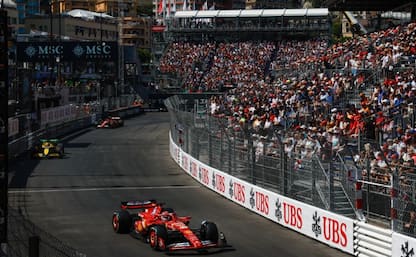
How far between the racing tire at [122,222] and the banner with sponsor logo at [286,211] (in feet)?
12.4

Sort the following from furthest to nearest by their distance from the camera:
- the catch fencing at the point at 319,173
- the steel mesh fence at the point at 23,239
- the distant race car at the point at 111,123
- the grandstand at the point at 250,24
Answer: the grandstand at the point at 250,24, the distant race car at the point at 111,123, the catch fencing at the point at 319,173, the steel mesh fence at the point at 23,239

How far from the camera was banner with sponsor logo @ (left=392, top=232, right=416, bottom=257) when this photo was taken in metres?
12.7

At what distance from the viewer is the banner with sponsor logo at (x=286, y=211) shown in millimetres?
15461

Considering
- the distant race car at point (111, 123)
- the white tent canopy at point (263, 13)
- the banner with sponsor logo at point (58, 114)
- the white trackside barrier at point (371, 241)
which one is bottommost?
the distant race car at point (111, 123)

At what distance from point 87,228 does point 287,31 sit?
61887mm

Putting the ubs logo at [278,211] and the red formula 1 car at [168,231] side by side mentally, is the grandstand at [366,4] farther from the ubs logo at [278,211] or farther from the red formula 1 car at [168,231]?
the red formula 1 car at [168,231]

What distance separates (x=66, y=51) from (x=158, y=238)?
50.5 m

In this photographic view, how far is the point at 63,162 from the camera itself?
33.8 m

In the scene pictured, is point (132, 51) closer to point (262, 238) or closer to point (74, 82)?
point (74, 82)

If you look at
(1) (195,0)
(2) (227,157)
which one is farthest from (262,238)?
(1) (195,0)

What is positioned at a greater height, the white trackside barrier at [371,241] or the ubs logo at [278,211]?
the white trackside barrier at [371,241]

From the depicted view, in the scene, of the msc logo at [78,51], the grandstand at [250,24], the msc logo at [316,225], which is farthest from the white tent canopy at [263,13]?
the msc logo at [316,225]

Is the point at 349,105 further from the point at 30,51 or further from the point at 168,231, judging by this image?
the point at 30,51

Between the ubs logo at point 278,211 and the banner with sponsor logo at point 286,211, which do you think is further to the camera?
the ubs logo at point 278,211
